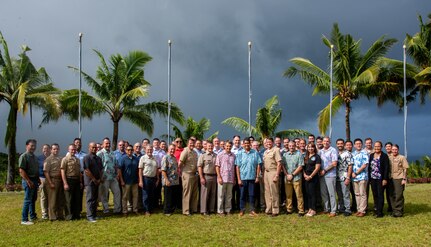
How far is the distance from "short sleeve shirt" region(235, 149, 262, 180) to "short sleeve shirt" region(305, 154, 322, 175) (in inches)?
47.0

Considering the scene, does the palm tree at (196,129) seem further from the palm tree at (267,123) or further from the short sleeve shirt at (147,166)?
the short sleeve shirt at (147,166)

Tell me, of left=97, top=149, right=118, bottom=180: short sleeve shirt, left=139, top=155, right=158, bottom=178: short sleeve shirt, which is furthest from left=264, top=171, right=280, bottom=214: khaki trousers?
left=97, top=149, right=118, bottom=180: short sleeve shirt

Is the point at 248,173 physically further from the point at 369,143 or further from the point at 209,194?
the point at 369,143

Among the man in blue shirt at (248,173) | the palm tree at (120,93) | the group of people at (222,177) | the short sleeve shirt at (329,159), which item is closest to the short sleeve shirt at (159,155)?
the group of people at (222,177)

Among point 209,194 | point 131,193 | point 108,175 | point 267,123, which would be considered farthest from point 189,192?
point 267,123

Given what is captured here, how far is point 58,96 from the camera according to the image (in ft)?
72.3

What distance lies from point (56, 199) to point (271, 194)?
209 inches

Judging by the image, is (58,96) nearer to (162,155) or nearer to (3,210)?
(3,210)

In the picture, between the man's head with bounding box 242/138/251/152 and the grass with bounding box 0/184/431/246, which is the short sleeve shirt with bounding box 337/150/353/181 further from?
the man's head with bounding box 242/138/251/152

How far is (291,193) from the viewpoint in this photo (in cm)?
1142

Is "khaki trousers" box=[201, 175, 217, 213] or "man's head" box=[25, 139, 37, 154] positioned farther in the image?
"khaki trousers" box=[201, 175, 217, 213]

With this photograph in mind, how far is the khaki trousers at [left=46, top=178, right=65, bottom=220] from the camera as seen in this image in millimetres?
10923

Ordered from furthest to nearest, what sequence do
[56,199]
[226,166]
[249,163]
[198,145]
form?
[198,145] → [226,166] → [249,163] → [56,199]

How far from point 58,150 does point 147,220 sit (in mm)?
2870
